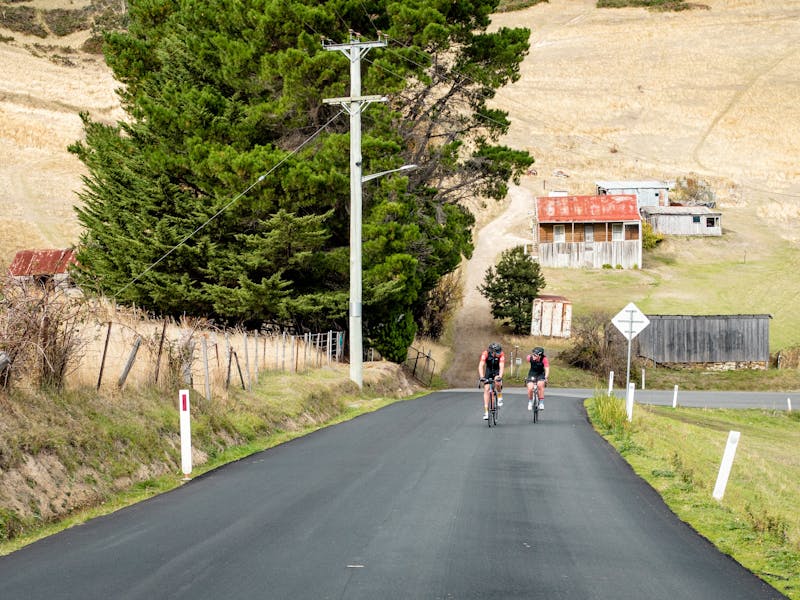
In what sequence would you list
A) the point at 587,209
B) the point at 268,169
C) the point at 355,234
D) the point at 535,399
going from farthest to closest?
1. the point at 587,209
2. the point at 268,169
3. the point at 355,234
4. the point at 535,399

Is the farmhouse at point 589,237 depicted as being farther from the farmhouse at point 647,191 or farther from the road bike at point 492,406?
the road bike at point 492,406

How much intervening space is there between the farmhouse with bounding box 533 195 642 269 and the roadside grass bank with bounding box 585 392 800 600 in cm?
4191

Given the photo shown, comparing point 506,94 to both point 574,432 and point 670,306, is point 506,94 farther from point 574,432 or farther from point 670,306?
point 574,432

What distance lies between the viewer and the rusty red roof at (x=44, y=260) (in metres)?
49.0

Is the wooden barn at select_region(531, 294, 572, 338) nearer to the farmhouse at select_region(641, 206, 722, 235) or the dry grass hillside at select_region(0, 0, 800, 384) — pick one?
the dry grass hillside at select_region(0, 0, 800, 384)

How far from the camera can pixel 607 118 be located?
441 ft

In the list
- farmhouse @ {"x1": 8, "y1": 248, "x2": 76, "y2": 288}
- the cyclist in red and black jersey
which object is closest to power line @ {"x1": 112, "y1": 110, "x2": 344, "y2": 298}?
the cyclist in red and black jersey

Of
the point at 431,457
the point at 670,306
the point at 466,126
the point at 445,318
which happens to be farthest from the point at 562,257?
the point at 431,457

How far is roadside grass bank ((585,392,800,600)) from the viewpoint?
31.1 feet

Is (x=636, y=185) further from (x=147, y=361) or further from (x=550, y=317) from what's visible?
(x=147, y=361)

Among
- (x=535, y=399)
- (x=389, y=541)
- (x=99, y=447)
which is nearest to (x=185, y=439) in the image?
(x=99, y=447)

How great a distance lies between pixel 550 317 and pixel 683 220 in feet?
105

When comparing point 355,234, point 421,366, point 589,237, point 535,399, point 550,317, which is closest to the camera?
point 535,399

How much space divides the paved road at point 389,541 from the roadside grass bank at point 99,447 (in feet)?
1.69
